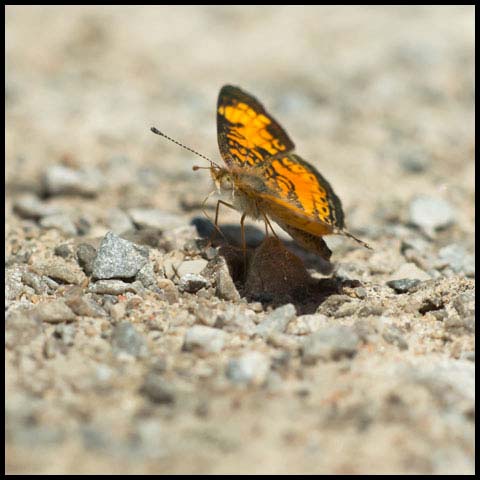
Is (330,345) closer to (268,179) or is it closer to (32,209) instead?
(268,179)

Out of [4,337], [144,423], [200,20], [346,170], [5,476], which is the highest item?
[200,20]

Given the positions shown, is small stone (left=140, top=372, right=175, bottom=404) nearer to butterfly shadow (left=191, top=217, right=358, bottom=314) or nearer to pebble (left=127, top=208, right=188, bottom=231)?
butterfly shadow (left=191, top=217, right=358, bottom=314)

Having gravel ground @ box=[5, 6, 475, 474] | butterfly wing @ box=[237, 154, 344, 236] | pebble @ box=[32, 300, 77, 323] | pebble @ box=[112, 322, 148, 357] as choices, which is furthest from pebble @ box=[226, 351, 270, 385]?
butterfly wing @ box=[237, 154, 344, 236]

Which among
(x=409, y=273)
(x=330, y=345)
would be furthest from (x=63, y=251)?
(x=409, y=273)

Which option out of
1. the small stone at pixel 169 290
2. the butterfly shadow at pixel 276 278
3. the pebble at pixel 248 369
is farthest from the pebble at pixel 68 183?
the pebble at pixel 248 369

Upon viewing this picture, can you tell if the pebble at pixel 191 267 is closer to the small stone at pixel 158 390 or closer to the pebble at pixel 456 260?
the small stone at pixel 158 390

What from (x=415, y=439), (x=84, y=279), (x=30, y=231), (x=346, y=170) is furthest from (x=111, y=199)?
(x=415, y=439)

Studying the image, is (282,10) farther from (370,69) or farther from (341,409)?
(341,409)
